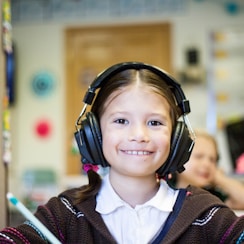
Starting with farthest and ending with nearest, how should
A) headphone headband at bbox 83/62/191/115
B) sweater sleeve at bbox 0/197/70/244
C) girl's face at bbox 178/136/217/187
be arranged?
girl's face at bbox 178/136/217/187 → headphone headband at bbox 83/62/191/115 → sweater sleeve at bbox 0/197/70/244

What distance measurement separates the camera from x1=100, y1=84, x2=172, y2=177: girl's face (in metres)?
0.81

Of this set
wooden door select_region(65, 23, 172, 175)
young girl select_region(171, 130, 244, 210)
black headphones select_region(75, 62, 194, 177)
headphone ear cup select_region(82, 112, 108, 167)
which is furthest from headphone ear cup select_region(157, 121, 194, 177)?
wooden door select_region(65, 23, 172, 175)

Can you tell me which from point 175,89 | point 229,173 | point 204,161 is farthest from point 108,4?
point 175,89

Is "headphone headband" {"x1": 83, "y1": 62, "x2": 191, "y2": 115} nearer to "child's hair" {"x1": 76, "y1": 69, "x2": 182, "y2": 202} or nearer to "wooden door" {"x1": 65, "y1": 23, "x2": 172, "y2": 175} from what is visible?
"child's hair" {"x1": 76, "y1": 69, "x2": 182, "y2": 202}

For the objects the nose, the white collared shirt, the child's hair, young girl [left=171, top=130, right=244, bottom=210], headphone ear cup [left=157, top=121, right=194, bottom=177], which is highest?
the child's hair

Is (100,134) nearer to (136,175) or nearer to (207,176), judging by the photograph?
(136,175)

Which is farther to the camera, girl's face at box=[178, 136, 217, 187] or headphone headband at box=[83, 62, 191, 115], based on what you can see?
girl's face at box=[178, 136, 217, 187]

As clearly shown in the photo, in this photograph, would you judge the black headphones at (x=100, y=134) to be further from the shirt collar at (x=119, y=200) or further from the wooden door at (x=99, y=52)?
the wooden door at (x=99, y=52)

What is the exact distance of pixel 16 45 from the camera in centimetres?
375

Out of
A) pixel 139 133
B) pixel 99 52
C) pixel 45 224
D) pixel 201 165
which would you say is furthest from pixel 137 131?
pixel 99 52

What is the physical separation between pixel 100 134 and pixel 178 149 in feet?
0.52

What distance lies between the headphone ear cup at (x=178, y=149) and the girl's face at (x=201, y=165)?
2.36ft

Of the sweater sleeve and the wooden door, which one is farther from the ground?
the wooden door

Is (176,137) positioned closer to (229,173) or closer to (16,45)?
(229,173)
